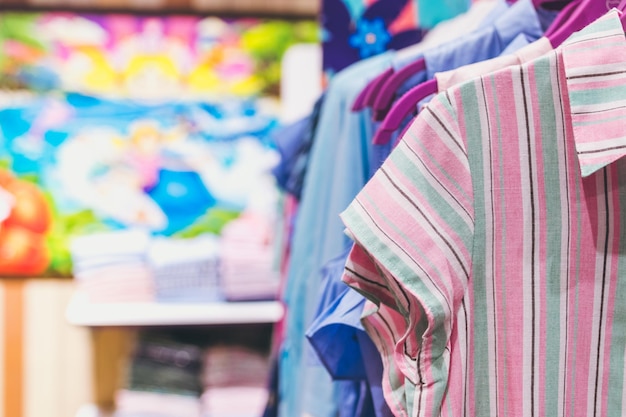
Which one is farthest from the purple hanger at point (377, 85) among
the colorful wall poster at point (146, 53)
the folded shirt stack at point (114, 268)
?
the colorful wall poster at point (146, 53)

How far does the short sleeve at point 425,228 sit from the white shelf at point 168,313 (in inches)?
46.2

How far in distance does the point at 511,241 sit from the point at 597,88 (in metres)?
0.13

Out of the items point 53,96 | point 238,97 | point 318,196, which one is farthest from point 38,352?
point 318,196

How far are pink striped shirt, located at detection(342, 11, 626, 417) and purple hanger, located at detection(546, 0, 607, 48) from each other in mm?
88

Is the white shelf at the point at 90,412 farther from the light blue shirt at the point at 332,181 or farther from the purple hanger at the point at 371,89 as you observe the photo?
the purple hanger at the point at 371,89

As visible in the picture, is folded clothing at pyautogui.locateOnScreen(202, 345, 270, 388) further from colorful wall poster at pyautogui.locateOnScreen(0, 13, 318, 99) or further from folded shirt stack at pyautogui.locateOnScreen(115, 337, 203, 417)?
colorful wall poster at pyautogui.locateOnScreen(0, 13, 318, 99)

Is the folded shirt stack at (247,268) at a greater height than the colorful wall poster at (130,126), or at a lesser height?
lesser

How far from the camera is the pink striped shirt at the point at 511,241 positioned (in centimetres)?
53

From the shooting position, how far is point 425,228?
532 millimetres

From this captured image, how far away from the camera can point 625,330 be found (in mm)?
556

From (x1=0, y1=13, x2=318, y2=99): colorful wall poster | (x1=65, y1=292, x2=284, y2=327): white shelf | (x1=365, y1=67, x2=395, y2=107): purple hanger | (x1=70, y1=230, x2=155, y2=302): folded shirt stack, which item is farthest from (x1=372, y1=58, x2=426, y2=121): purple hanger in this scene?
(x1=0, y1=13, x2=318, y2=99): colorful wall poster

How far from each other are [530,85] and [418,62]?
0.17m

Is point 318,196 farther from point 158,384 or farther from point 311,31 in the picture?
point 311,31

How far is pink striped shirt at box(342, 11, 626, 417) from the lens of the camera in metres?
0.53
